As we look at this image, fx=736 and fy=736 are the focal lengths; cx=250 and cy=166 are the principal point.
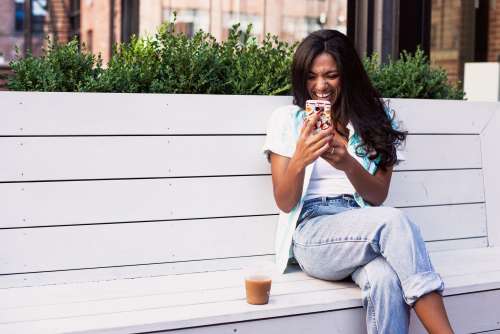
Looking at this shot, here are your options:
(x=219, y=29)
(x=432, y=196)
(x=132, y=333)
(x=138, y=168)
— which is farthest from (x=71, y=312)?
(x=219, y=29)

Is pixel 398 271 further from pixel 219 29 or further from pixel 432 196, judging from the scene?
pixel 219 29

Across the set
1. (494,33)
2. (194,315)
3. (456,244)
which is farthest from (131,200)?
(494,33)

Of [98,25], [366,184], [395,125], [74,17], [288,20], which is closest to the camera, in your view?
[366,184]

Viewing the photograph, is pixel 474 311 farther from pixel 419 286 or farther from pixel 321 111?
pixel 321 111

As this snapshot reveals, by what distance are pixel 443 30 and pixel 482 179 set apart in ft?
11.2

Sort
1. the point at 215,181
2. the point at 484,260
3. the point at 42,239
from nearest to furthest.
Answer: the point at 42,239
the point at 215,181
the point at 484,260

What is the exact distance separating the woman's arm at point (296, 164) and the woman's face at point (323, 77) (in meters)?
0.28

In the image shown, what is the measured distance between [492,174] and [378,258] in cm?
124

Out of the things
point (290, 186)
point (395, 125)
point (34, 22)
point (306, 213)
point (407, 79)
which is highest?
point (34, 22)

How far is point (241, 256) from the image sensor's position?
275 centimetres

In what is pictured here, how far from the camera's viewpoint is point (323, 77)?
260cm

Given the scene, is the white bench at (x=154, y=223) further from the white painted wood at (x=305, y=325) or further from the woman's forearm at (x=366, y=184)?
the woman's forearm at (x=366, y=184)

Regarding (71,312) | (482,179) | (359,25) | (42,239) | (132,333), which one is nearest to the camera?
(132,333)

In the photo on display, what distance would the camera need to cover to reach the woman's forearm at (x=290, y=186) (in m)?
2.38
